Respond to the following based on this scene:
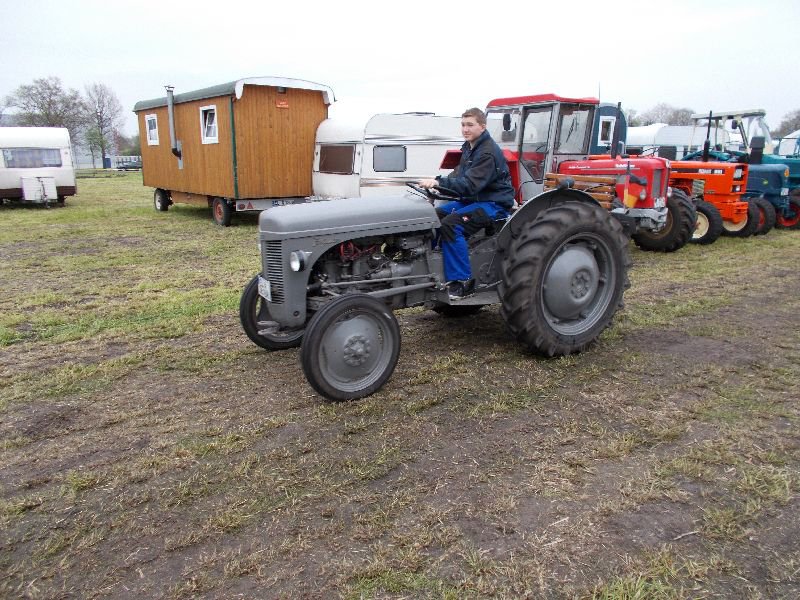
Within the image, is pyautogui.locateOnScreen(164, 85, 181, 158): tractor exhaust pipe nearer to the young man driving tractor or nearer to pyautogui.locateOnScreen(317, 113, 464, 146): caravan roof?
pyautogui.locateOnScreen(317, 113, 464, 146): caravan roof

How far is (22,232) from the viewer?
36.9ft

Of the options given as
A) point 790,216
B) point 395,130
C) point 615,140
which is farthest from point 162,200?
point 790,216


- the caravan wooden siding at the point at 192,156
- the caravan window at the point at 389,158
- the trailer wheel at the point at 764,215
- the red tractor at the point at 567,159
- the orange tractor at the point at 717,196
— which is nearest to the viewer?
the red tractor at the point at 567,159

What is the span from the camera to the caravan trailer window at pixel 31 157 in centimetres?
1529

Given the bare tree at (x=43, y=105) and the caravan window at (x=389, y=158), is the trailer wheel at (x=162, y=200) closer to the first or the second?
the caravan window at (x=389, y=158)

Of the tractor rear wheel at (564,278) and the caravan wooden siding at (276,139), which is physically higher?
the caravan wooden siding at (276,139)

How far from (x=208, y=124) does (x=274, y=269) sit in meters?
10.0

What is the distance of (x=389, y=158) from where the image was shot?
11.4 meters

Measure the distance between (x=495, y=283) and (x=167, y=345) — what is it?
8.45 ft

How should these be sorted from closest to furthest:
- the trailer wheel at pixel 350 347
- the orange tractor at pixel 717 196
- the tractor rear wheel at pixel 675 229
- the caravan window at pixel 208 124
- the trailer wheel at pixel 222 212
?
the trailer wheel at pixel 350 347, the tractor rear wheel at pixel 675 229, the orange tractor at pixel 717 196, the caravan window at pixel 208 124, the trailer wheel at pixel 222 212

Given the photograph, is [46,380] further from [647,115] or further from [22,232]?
[647,115]

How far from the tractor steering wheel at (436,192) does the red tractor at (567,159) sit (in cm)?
302

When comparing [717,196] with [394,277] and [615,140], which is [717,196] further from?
[394,277]

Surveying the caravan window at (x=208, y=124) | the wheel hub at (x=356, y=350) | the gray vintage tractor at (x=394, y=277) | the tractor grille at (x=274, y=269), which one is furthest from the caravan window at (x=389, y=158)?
the wheel hub at (x=356, y=350)
